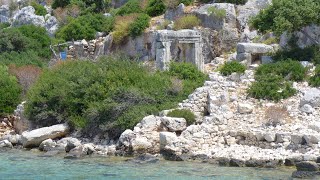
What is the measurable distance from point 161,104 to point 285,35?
29.1 ft

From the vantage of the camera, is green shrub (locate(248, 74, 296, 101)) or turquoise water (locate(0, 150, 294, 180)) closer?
turquoise water (locate(0, 150, 294, 180))

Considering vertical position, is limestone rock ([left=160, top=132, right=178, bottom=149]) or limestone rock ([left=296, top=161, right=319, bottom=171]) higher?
limestone rock ([left=160, top=132, right=178, bottom=149])

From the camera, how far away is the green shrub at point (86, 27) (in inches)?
1678

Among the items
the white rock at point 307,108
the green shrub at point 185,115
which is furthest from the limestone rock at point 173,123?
the white rock at point 307,108

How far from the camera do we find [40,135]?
84.2ft

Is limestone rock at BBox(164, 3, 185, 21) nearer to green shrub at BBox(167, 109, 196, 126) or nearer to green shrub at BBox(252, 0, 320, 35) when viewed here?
green shrub at BBox(252, 0, 320, 35)

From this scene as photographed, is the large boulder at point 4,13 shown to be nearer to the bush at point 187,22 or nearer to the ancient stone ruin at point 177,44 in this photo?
the bush at point 187,22

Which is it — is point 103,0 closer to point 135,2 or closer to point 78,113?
point 135,2

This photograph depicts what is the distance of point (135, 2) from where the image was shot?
44.9m

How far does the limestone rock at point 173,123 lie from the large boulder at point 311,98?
14.8 feet

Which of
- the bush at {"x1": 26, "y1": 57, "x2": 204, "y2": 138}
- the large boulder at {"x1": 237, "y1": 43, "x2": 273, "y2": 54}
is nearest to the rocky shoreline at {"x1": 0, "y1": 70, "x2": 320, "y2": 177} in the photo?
the bush at {"x1": 26, "y1": 57, "x2": 204, "y2": 138}

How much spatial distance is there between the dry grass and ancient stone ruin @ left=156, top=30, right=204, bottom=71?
8.89 meters

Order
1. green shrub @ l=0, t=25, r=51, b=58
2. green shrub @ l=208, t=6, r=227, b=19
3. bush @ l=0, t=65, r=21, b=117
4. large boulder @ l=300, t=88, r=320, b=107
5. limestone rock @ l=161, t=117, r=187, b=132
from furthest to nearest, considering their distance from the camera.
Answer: green shrub @ l=0, t=25, r=51, b=58 → green shrub @ l=208, t=6, r=227, b=19 → bush @ l=0, t=65, r=21, b=117 → large boulder @ l=300, t=88, r=320, b=107 → limestone rock @ l=161, t=117, r=187, b=132

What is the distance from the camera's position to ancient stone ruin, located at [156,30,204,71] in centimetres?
3197
